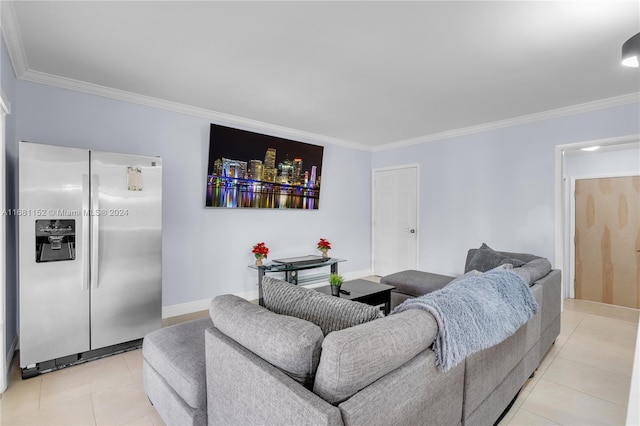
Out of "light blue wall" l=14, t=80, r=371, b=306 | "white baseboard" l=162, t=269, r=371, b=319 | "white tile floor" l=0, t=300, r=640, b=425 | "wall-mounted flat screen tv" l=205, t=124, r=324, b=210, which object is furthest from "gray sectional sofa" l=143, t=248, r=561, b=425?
"wall-mounted flat screen tv" l=205, t=124, r=324, b=210

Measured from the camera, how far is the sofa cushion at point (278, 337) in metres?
1.09

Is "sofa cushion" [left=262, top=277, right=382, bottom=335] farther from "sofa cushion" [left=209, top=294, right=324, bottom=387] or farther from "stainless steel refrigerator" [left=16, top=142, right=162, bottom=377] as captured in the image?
"stainless steel refrigerator" [left=16, top=142, right=162, bottom=377]

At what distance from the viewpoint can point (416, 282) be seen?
3.27 m

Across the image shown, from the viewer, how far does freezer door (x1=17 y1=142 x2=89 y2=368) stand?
2322 millimetres

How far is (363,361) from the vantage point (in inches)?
39.9

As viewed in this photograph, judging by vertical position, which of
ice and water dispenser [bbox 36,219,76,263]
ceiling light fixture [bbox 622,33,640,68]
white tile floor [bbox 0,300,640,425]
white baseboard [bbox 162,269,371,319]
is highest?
ceiling light fixture [bbox 622,33,640,68]

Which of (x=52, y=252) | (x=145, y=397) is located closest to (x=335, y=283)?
(x=145, y=397)

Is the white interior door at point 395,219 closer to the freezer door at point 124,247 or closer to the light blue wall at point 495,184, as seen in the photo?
the light blue wall at point 495,184

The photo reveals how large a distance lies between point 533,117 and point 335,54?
113 inches

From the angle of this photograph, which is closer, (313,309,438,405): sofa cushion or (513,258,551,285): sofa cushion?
(313,309,438,405): sofa cushion

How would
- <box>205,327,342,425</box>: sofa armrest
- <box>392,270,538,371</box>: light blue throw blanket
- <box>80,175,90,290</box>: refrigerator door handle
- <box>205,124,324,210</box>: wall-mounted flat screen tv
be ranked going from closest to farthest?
<box>205,327,342,425</box>: sofa armrest, <box>392,270,538,371</box>: light blue throw blanket, <box>80,175,90,290</box>: refrigerator door handle, <box>205,124,324,210</box>: wall-mounted flat screen tv

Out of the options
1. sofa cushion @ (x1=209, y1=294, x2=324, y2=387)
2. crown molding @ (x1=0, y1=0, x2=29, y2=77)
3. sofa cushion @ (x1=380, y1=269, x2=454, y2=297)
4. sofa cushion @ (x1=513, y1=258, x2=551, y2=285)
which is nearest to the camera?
sofa cushion @ (x1=209, y1=294, x2=324, y2=387)

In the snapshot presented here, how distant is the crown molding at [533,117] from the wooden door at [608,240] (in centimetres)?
129

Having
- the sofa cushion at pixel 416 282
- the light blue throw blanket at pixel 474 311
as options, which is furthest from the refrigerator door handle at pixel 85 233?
the sofa cushion at pixel 416 282
